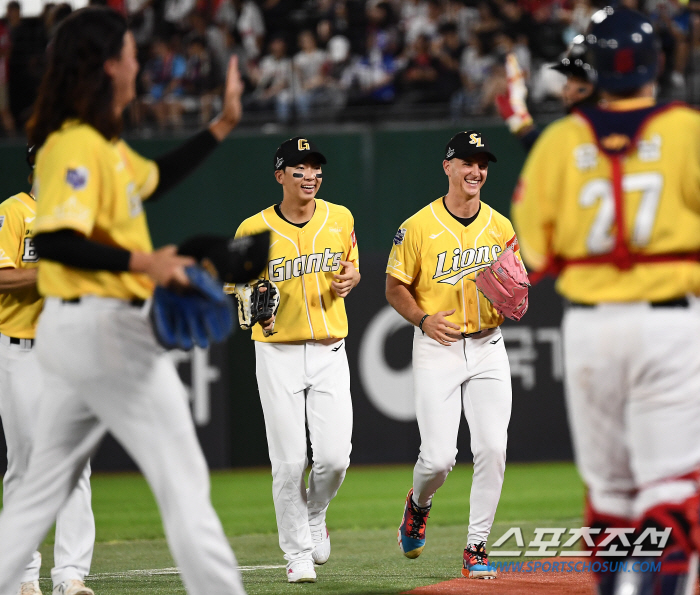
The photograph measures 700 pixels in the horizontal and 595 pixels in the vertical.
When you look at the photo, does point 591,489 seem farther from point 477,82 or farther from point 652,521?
point 477,82

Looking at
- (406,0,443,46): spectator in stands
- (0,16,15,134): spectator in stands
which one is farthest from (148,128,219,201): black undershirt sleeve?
(406,0,443,46): spectator in stands

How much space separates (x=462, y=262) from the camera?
21.8ft

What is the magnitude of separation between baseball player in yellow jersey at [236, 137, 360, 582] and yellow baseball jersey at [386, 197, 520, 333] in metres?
0.43

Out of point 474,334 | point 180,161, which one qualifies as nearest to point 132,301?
point 180,161

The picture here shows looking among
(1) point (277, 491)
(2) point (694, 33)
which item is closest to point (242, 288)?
(1) point (277, 491)

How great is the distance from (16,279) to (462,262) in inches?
113

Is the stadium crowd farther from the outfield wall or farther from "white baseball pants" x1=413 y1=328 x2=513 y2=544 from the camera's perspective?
"white baseball pants" x1=413 y1=328 x2=513 y2=544

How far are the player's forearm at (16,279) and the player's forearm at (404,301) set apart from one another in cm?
236

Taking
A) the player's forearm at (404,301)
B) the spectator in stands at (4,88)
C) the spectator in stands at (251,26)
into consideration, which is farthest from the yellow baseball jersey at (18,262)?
the spectator in stands at (251,26)

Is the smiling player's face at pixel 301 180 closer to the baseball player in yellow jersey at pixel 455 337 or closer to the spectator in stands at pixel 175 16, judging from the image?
the baseball player in yellow jersey at pixel 455 337

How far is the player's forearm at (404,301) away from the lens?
6586mm

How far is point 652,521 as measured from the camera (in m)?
3.35

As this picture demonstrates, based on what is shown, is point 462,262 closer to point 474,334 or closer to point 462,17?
point 474,334

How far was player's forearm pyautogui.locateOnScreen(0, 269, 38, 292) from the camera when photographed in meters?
5.48
